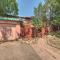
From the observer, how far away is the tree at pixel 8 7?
34.0 meters

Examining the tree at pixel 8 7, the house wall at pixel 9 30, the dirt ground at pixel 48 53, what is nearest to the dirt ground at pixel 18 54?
the dirt ground at pixel 48 53

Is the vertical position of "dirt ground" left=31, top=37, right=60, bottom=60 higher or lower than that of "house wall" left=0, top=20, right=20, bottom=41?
lower

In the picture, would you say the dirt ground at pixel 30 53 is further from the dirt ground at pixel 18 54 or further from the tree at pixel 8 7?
the tree at pixel 8 7

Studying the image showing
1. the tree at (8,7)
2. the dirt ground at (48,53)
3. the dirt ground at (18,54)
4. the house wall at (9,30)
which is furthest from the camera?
the tree at (8,7)

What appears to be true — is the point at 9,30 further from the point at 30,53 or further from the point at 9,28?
the point at 30,53

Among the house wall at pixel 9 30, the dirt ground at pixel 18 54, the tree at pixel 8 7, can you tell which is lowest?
the dirt ground at pixel 18 54

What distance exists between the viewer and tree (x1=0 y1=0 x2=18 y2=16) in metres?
34.0

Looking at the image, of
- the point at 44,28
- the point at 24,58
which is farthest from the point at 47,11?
the point at 24,58

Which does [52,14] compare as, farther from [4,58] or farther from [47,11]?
[4,58]

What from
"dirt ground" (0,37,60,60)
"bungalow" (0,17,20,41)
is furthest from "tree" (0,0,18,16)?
"dirt ground" (0,37,60,60)

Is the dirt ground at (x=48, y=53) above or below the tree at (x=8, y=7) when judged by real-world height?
below

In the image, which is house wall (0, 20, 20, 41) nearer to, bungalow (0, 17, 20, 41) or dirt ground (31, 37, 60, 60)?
bungalow (0, 17, 20, 41)

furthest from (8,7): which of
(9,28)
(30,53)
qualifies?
(30,53)

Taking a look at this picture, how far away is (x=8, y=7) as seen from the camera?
36156 millimetres
